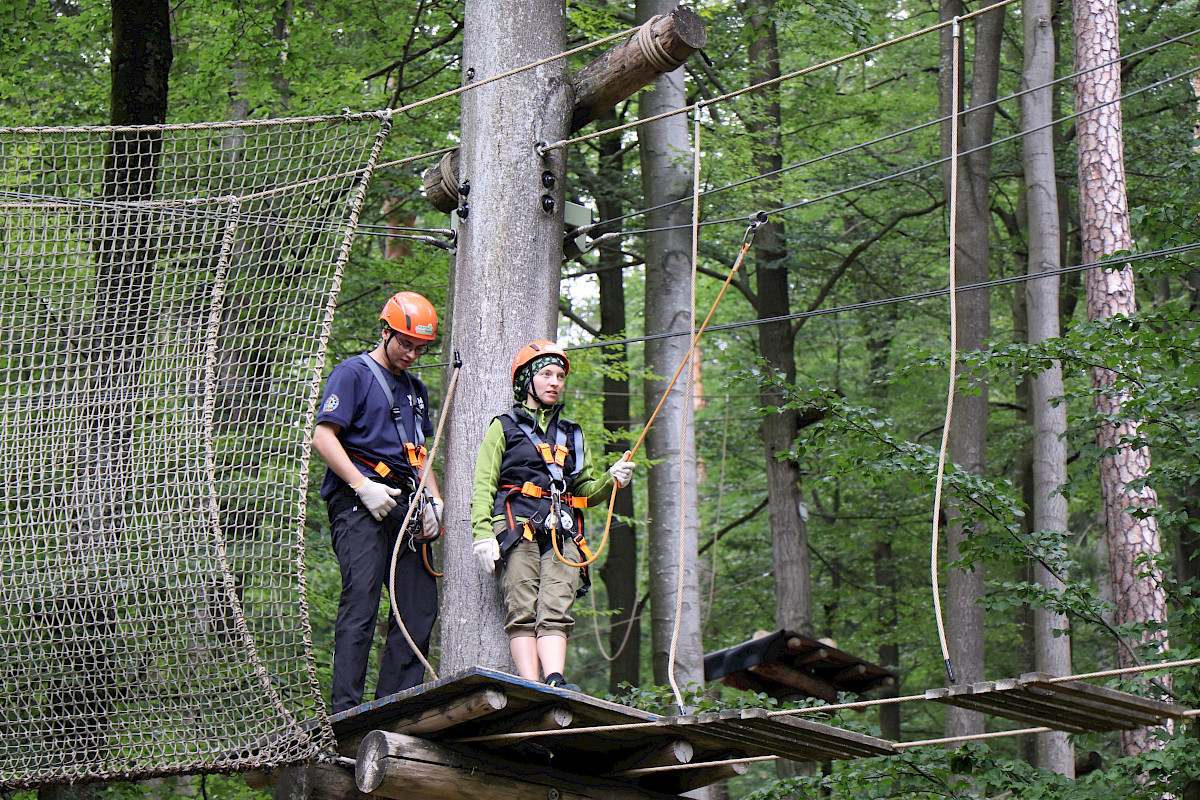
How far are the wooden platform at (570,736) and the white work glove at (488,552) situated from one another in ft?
2.11

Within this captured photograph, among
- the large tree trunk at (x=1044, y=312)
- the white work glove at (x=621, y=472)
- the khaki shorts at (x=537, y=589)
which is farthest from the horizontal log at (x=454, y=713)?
the large tree trunk at (x=1044, y=312)

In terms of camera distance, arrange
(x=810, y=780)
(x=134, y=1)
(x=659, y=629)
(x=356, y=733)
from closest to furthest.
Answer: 1. (x=356, y=733)
2. (x=810, y=780)
3. (x=134, y=1)
4. (x=659, y=629)

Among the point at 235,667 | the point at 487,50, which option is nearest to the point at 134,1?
the point at 487,50

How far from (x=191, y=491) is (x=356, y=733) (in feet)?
4.16

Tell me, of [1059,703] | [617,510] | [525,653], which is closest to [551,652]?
[525,653]

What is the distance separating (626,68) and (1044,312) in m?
6.96

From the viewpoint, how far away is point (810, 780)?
24.4 feet

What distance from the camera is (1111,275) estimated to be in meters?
9.44

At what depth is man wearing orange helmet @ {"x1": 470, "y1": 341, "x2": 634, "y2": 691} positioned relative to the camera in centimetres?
496

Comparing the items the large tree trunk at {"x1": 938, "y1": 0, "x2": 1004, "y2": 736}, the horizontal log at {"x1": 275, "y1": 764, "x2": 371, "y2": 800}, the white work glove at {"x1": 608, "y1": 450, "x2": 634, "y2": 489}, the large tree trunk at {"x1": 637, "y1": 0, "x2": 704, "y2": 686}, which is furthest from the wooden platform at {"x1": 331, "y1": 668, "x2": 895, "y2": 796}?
the large tree trunk at {"x1": 938, "y1": 0, "x2": 1004, "y2": 736}

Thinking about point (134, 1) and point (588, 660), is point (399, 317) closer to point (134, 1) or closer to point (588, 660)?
point (134, 1)

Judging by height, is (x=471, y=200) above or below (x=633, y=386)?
below

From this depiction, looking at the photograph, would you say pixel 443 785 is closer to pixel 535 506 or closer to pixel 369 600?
pixel 369 600

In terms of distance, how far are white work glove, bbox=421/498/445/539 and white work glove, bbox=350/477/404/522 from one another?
0.82 feet
